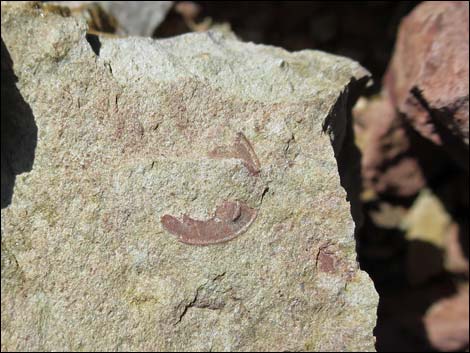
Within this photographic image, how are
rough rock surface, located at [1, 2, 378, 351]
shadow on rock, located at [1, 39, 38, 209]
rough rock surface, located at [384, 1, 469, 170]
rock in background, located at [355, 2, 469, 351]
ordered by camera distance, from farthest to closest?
rock in background, located at [355, 2, 469, 351] → rough rock surface, located at [384, 1, 469, 170] → shadow on rock, located at [1, 39, 38, 209] → rough rock surface, located at [1, 2, 378, 351]

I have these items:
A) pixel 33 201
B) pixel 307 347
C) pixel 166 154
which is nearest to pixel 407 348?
pixel 307 347

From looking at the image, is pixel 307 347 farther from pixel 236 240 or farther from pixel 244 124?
pixel 244 124

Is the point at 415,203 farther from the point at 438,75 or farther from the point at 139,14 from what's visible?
the point at 139,14

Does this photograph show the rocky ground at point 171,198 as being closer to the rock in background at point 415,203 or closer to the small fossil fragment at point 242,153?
the small fossil fragment at point 242,153

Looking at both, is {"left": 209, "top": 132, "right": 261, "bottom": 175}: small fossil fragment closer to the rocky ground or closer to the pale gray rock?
the rocky ground

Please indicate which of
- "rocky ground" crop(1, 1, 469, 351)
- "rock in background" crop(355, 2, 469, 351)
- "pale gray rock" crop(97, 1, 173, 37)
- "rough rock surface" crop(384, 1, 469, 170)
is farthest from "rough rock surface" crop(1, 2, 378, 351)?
"rock in background" crop(355, 2, 469, 351)

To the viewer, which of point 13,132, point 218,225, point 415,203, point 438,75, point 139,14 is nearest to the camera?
point 218,225

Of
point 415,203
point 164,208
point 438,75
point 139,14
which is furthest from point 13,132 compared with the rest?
point 415,203
